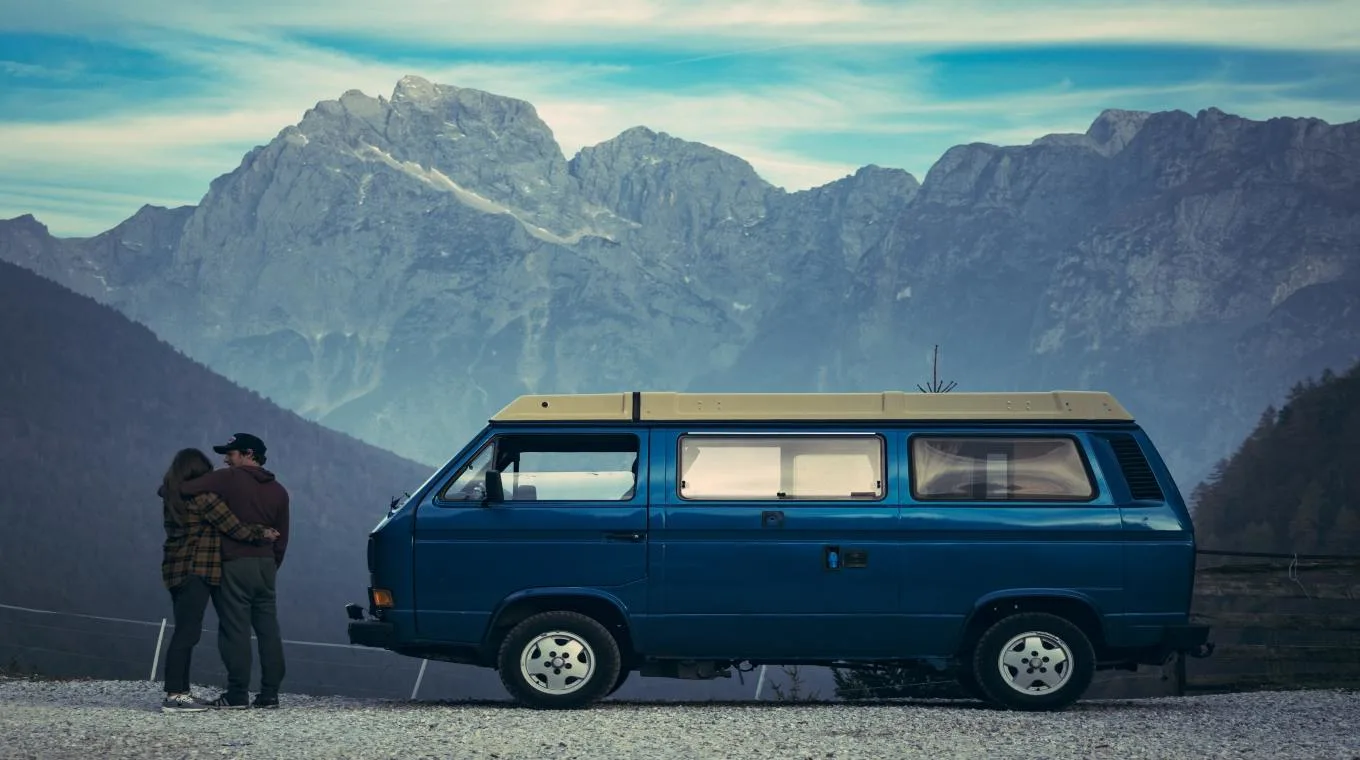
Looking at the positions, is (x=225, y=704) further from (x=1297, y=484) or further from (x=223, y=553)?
(x=1297, y=484)

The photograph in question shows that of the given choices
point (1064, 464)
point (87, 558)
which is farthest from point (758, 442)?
point (87, 558)

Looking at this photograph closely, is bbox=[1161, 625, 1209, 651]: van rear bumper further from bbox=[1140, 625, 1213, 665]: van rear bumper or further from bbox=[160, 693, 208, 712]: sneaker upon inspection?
bbox=[160, 693, 208, 712]: sneaker

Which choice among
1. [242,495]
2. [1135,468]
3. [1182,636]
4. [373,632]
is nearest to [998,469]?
[1135,468]

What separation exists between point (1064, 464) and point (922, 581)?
1.46 m

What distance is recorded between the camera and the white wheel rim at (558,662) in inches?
523

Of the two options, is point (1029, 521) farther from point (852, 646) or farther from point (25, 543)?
point (25, 543)

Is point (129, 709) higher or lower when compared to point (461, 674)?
higher

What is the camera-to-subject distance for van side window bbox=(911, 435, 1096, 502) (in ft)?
43.6

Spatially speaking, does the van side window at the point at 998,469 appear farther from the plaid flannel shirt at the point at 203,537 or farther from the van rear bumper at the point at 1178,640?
the plaid flannel shirt at the point at 203,537

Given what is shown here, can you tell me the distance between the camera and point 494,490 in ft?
43.5


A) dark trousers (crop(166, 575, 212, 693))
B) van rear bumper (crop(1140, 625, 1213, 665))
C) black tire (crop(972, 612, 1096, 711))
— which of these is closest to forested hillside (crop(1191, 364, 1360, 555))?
van rear bumper (crop(1140, 625, 1213, 665))

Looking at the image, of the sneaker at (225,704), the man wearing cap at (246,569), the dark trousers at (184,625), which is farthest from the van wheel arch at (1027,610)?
the dark trousers at (184,625)

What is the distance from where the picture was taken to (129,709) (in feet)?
43.6

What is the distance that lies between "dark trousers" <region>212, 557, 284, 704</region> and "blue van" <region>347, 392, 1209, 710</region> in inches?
29.8
